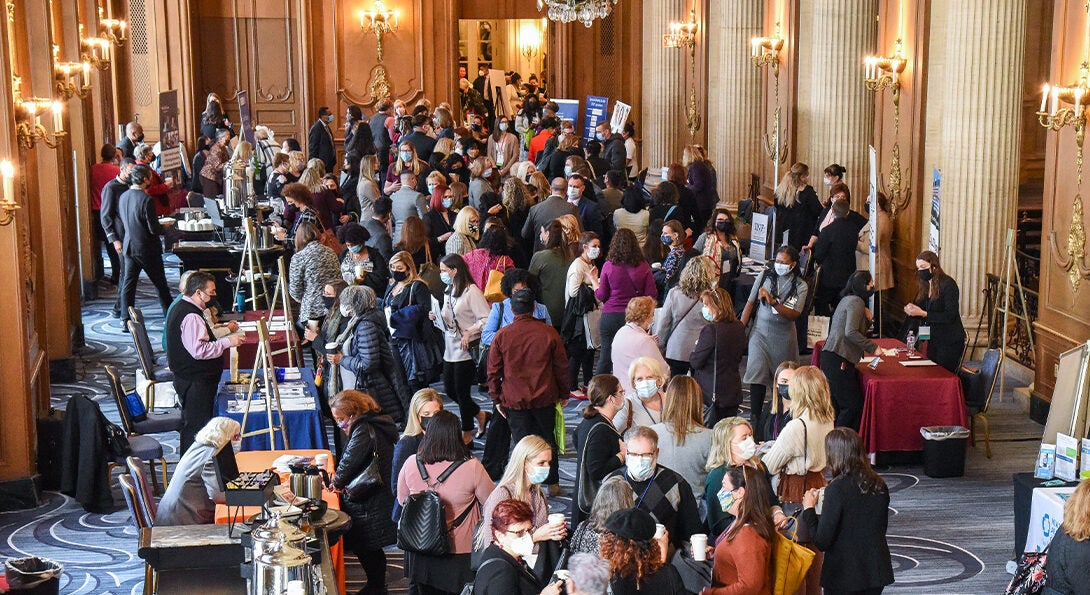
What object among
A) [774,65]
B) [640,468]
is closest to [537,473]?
[640,468]

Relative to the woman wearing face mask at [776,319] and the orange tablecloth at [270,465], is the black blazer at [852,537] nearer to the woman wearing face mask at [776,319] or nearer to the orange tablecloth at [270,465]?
the orange tablecloth at [270,465]

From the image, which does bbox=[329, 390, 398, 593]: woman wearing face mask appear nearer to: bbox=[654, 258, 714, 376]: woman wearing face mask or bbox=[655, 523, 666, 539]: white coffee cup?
bbox=[655, 523, 666, 539]: white coffee cup

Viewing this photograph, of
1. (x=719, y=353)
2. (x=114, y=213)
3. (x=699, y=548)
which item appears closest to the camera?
(x=699, y=548)

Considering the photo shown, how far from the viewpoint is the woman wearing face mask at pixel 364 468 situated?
6.95m

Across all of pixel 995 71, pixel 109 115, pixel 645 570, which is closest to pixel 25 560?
pixel 645 570

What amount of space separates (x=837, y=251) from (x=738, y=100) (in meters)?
5.47

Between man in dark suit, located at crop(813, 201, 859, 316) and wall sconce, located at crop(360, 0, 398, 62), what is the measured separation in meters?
12.3

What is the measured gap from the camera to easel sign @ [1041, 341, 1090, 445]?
26.1ft

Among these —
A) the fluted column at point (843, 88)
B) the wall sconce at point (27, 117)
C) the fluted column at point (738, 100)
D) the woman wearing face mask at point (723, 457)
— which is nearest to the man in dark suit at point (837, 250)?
the fluted column at point (843, 88)

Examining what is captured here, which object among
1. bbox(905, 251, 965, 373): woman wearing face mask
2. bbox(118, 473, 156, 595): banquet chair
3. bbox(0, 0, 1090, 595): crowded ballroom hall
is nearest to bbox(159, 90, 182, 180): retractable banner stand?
bbox(0, 0, 1090, 595): crowded ballroom hall

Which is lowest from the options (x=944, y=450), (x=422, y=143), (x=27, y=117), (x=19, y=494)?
(x=19, y=494)

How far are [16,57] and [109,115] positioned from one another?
10.4m

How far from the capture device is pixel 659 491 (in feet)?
19.5

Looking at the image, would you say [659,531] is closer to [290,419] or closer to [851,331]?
[290,419]
